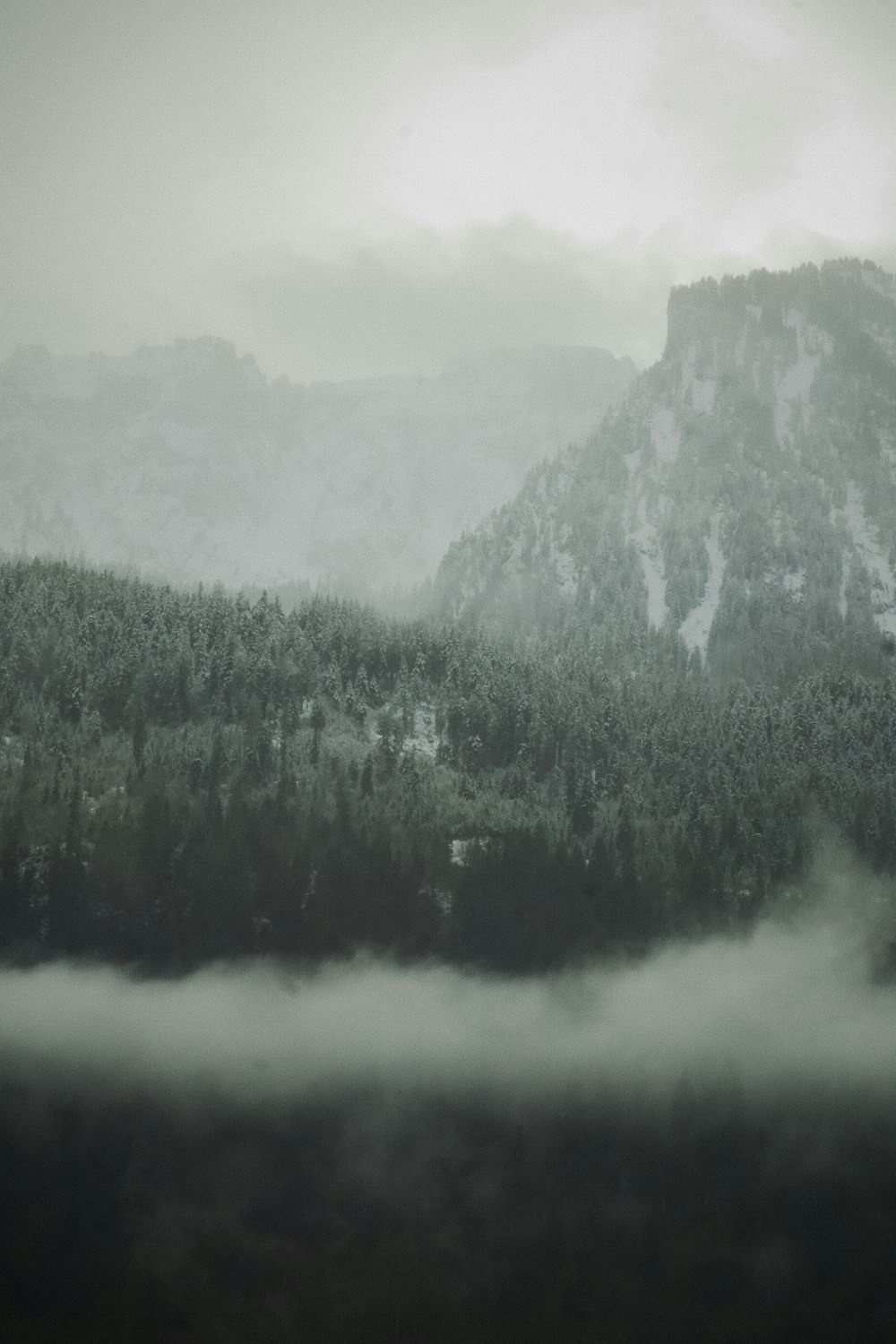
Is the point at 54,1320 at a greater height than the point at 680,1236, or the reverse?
the point at 680,1236

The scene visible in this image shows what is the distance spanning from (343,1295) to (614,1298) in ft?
117

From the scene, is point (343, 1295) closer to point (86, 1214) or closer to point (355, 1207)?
point (355, 1207)

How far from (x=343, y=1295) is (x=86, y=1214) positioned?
34.3 m

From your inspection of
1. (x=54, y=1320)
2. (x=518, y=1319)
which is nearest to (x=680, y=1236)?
(x=518, y=1319)

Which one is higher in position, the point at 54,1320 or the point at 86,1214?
the point at 86,1214

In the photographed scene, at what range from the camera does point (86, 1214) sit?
611 feet

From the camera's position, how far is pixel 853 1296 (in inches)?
7717

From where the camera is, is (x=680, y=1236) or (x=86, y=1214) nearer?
(x=86, y=1214)

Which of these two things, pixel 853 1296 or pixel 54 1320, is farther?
pixel 853 1296

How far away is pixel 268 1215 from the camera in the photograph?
191875 mm

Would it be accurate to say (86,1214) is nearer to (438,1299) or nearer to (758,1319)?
(438,1299)

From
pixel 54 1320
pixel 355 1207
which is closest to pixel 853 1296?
pixel 355 1207

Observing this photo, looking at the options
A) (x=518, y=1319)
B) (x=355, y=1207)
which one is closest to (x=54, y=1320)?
(x=355, y=1207)

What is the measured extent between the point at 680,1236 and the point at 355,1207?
45.1 metres
